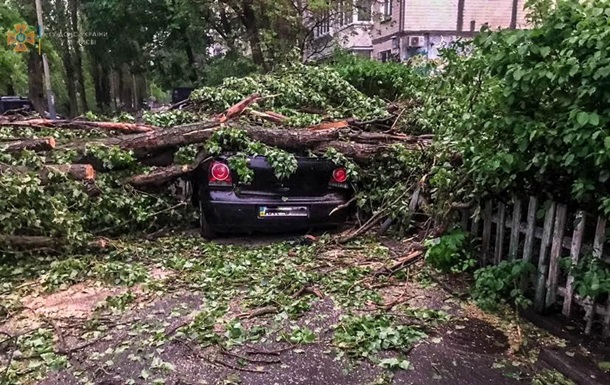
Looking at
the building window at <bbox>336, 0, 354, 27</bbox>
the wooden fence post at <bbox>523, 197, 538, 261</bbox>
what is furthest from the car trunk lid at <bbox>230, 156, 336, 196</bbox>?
the building window at <bbox>336, 0, 354, 27</bbox>

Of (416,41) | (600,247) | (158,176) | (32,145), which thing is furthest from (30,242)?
(416,41)

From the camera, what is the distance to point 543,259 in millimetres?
3861

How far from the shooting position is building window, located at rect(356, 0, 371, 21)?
2055 cm

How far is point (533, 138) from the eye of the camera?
11.6ft

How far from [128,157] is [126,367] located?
136 inches

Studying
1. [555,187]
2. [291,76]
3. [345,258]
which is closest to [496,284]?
[555,187]

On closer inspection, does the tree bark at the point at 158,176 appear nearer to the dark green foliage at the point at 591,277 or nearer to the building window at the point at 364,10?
the dark green foliage at the point at 591,277

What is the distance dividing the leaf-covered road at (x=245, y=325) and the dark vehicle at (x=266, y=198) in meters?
0.61

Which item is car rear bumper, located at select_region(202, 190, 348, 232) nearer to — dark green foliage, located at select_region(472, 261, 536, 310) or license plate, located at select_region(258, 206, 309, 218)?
license plate, located at select_region(258, 206, 309, 218)

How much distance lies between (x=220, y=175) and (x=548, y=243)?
3.43 meters

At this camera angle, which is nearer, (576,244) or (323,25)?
(576,244)

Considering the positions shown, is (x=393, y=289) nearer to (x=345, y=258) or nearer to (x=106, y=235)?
(x=345, y=258)

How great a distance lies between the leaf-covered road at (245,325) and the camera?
10.5ft

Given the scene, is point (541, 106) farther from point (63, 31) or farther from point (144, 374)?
point (63, 31)
